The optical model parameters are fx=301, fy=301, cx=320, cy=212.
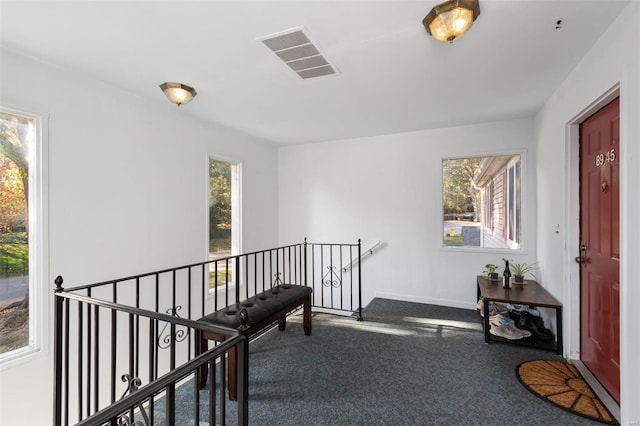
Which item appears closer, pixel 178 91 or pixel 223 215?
pixel 178 91

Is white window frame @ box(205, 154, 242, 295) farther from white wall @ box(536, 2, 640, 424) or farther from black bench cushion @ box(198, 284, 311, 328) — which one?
white wall @ box(536, 2, 640, 424)

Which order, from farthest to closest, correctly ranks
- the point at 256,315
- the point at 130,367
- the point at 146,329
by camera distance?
1. the point at 146,329
2. the point at 256,315
3. the point at 130,367

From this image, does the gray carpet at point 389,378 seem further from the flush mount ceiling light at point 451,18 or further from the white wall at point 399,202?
the flush mount ceiling light at point 451,18

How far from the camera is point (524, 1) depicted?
171 cm

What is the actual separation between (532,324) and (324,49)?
11.2 feet

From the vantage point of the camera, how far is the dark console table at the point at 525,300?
2.80 m

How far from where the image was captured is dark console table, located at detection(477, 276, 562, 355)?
9.19ft

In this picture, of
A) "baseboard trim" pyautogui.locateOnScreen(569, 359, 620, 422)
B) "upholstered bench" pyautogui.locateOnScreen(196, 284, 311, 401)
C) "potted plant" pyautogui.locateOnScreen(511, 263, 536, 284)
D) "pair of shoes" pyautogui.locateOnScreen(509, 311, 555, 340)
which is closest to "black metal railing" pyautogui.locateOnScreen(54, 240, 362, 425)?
"upholstered bench" pyautogui.locateOnScreen(196, 284, 311, 401)

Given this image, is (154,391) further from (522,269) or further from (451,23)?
(522,269)

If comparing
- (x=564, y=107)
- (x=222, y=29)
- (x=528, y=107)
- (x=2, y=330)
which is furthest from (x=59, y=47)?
(x=528, y=107)

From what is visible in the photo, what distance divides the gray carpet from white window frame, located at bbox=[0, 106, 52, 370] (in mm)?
1245

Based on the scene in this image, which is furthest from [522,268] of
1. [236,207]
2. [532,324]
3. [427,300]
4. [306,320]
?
[236,207]

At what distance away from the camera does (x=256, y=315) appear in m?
2.61

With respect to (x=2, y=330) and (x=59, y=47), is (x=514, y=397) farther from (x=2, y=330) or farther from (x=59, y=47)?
(x=59, y=47)
